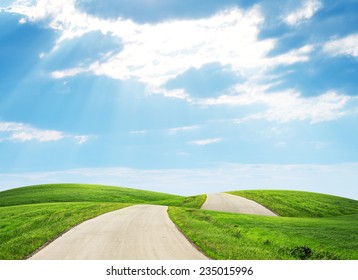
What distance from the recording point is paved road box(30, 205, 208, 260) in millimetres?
16516

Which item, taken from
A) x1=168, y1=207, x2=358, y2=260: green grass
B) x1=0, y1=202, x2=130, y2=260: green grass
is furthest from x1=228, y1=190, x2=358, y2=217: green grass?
x1=0, y1=202, x2=130, y2=260: green grass

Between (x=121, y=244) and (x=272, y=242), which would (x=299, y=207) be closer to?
(x=272, y=242)

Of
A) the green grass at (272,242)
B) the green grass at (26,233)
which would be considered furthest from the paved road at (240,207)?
the green grass at (26,233)

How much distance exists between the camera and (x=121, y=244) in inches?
749

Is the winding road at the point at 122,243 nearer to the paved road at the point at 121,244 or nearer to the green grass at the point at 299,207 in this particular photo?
the paved road at the point at 121,244

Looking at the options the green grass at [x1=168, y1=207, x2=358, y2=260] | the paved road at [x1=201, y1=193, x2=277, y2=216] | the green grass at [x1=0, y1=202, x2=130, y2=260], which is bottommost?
the green grass at [x1=0, y1=202, x2=130, y2=260]

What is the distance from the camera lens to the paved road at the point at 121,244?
1652cm

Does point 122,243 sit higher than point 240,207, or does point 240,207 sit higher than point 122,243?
Answer: point 240,207

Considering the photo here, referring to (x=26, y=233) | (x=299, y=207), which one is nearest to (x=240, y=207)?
(x=299, y=207)

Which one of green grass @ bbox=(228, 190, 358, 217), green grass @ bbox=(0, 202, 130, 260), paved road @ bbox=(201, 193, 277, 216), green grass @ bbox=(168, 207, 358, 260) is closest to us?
green grass @ bbox=(168, 207, 358, 260)

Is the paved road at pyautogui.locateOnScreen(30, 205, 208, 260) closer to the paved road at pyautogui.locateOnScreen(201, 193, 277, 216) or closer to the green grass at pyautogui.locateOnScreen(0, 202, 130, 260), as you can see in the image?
the green grass at pyautogui.locateOnScreen(0, 202, 130, 260)
